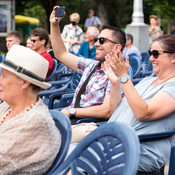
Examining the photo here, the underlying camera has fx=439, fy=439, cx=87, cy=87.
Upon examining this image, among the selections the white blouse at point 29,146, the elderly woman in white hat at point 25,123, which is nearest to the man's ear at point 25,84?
the elderly woman in white hat at point 25,123

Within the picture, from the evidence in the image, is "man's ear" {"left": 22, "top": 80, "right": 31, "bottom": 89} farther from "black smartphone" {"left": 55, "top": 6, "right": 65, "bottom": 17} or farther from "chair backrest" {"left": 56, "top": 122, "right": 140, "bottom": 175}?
"black smartphone" {"left": 55, "top": 6, "right": 65, "bottom": 17}

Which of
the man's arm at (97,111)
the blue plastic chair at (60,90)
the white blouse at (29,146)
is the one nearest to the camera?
the white blouse at (29,146)

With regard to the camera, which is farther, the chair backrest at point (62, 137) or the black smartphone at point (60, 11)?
the black smartphone at point (60, 11)

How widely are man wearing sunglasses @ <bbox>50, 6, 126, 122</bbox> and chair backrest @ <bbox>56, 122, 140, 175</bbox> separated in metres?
1.62

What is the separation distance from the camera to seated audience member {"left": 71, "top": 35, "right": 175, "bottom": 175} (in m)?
3.08

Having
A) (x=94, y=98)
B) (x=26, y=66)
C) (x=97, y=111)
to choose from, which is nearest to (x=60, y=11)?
(x=94, y=98)

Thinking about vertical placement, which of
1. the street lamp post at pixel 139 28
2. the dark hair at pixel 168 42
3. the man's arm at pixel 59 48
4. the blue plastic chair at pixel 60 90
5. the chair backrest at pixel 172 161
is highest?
A: the dark hair at pixel 168 42

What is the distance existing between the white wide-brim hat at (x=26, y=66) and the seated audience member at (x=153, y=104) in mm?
859

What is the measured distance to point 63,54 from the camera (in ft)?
15.2

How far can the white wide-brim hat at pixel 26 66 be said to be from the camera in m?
2.41

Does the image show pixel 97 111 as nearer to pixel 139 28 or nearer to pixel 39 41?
pixel 39 41

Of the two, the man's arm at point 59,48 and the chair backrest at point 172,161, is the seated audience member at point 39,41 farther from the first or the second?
the chair backrest at point 172,161

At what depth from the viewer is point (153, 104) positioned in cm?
308

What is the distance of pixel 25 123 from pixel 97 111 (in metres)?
1.78
